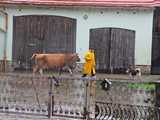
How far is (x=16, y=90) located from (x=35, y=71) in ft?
51.4

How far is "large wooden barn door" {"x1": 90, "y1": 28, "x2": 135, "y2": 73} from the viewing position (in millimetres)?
29391

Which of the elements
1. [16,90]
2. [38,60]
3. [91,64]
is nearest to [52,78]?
[16,90]

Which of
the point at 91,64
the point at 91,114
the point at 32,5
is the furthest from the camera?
the point at 32,5

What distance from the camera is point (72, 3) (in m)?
29.4

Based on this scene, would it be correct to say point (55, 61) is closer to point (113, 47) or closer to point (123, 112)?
point (113, 47)

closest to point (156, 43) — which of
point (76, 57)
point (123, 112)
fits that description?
point (76, 57)

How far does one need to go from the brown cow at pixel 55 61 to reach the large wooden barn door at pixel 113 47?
192cm

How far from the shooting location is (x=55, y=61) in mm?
27891

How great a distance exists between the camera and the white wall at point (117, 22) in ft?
95.8

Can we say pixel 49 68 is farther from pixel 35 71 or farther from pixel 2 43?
pixel 2 43

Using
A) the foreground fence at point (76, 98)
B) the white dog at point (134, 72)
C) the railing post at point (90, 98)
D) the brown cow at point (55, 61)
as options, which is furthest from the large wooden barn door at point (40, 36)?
the railing post at point (90, 98)

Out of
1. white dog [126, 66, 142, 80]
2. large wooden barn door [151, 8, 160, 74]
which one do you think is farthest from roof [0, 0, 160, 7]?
white dog [126, 66, 142, 80]

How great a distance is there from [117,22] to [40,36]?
3.93m

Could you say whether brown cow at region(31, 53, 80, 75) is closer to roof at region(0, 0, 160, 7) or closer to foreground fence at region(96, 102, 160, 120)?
roof at region(0, 0, 160, 7)
